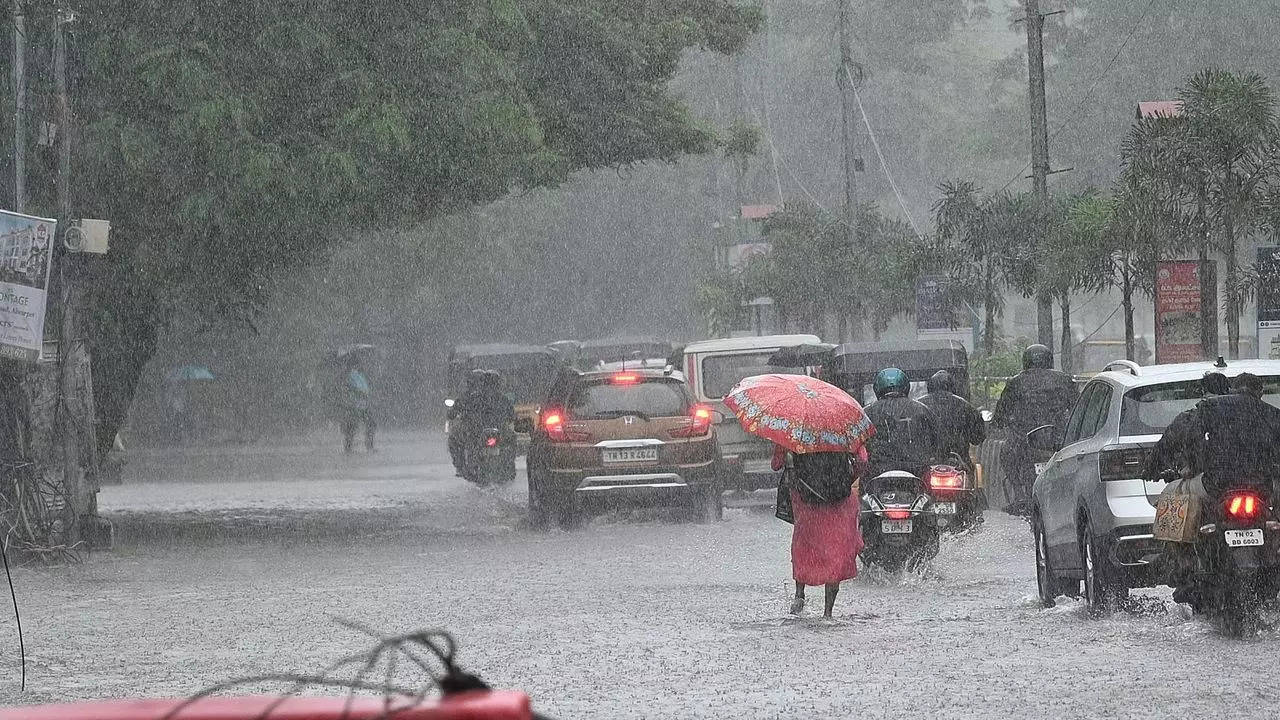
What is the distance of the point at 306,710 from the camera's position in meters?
3.43

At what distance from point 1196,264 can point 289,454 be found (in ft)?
87.1

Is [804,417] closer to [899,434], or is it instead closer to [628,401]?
[899,434]

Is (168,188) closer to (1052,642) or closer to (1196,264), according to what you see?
(1196,264)

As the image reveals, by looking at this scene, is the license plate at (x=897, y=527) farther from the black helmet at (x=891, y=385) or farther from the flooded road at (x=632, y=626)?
the black helmet at (x=891, y=385)

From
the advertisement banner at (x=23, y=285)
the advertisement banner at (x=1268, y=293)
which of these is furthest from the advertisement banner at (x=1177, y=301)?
the advertisement banner at (x=23, y=285)

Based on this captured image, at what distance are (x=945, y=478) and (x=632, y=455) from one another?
6.81 m

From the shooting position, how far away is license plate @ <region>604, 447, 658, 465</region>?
2175cm

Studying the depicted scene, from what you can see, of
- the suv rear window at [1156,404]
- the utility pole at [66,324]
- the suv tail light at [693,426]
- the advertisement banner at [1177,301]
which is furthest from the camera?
the suv tail light at [693,426]

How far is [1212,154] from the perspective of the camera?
21.5m

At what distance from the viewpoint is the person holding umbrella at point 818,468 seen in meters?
13.1

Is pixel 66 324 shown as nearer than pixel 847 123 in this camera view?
Yes

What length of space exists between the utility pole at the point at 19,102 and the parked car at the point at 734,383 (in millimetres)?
8440

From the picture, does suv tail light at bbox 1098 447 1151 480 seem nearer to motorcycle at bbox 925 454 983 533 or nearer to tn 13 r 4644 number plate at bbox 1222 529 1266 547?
tn 13 r 4644 number plate at bbox 1222 529 1266 547

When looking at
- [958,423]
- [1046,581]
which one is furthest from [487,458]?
[1046,581]
